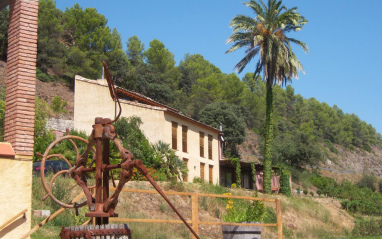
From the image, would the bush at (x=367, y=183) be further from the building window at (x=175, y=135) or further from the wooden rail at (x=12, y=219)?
the wooden rail at (x=12, y=219)

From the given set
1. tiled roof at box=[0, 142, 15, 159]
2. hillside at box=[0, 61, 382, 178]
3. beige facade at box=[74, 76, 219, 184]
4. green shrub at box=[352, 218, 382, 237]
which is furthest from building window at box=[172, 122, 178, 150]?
tiled roof at box=[0, 142, 15, 159]

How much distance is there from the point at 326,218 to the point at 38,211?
1963 cm

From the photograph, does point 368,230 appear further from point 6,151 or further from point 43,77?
point 43,77

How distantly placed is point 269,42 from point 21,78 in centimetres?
3183

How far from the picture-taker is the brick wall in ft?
30.3

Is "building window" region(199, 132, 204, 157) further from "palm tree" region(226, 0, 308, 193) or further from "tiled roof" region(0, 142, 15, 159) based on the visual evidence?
"tiled roof" region(0, 142, 15, 159)

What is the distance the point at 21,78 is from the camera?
30.9 ft

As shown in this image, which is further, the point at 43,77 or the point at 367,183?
the point at 367,183

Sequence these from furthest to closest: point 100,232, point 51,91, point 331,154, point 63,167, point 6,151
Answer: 1. point 331,154
2. point 51,91
3. point 63,167
4. point 6,151
5. point 100,232

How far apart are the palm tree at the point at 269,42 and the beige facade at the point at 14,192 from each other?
31.3 meters

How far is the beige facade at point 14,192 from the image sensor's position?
884 centimetres

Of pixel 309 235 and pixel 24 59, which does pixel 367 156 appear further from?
pixel 24 59

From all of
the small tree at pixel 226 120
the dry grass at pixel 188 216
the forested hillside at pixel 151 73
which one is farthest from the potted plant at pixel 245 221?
the small tree at pixel 226 120

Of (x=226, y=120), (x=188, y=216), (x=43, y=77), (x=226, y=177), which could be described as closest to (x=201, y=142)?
(x=226, y=177)
